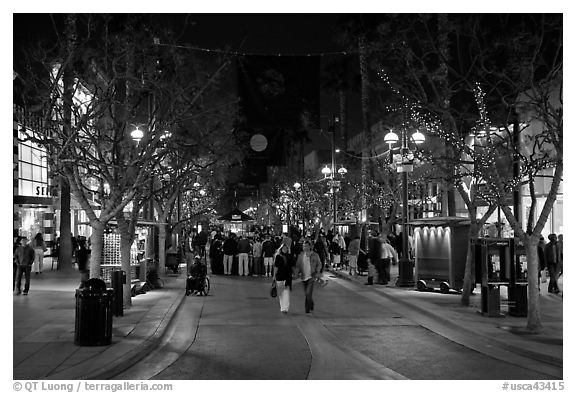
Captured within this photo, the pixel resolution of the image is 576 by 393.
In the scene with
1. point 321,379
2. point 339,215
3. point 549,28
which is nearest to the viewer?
point 321,379

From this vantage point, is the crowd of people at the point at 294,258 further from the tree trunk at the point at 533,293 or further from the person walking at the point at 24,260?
the person walking at the point at 24,260

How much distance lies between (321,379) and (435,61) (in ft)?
63.1

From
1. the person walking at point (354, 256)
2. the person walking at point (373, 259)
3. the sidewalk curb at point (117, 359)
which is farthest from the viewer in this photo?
the person walking at point (354, 256)

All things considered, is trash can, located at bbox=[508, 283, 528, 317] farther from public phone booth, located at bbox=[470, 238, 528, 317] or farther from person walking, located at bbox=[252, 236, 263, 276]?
person walking, located at bbox=[252, 236, 263, 276]

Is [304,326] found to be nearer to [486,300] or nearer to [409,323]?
[409,323]

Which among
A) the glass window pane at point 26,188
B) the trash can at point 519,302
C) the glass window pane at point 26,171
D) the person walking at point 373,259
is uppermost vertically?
the glass window pane at point 26,171

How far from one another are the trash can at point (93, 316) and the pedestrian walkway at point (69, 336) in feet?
0.52

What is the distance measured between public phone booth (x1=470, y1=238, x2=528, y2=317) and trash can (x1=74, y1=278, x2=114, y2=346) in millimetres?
8674

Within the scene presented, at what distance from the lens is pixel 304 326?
1569 centimetres

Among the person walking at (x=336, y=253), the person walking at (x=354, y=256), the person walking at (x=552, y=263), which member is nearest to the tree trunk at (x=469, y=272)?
the person walking at (x=552, y=263)

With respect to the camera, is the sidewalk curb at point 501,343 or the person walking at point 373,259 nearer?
the sidewalk curb at point 501,343

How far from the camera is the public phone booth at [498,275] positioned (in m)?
16.4

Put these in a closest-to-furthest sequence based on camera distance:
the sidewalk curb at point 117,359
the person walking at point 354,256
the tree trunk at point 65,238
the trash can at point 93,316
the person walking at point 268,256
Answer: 1. the sidewalk curb at point 117,359
2. the trash can at point 93,316
3. the person walking at point 354,256
4. the person walking at point 268,256
5. the tree trunk at point 65,238
